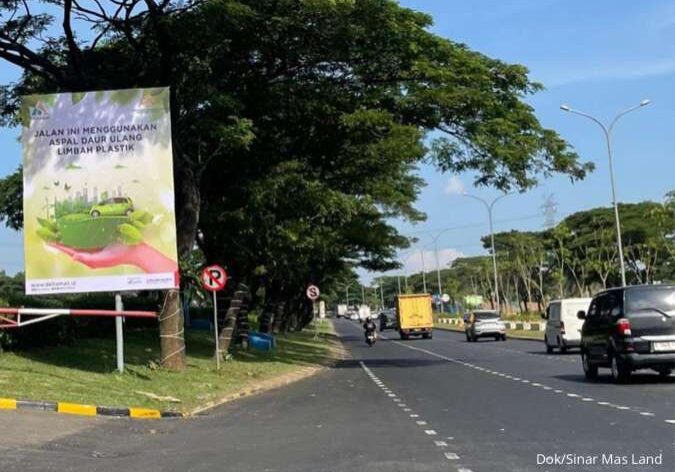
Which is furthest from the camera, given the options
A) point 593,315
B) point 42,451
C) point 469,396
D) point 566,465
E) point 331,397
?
point 593,315

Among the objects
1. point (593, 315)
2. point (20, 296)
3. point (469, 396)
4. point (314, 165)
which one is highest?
Result: point (314, 165)

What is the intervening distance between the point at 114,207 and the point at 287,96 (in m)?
6.90

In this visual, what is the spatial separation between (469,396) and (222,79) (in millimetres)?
11491

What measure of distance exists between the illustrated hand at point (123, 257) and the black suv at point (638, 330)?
9536mm

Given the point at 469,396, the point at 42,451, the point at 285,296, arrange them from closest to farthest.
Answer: the point at 42,451 → the point at 469,396 → the point at 285,296

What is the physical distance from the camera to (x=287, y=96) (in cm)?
2292

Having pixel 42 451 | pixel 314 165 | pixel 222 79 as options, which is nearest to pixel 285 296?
pixel 314 165

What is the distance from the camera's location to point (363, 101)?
23188 mm

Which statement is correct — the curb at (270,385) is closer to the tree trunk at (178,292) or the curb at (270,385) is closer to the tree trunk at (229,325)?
the tree trunk at (178,292)

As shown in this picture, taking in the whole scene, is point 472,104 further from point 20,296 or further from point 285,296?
point 285,296

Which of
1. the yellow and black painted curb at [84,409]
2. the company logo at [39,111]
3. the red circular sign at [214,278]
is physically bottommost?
the yellow and black painted curb at [84,409]

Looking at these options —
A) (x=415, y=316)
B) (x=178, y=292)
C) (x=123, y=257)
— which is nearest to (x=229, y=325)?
(x=178, y=292)

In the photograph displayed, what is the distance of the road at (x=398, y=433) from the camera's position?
8.68m

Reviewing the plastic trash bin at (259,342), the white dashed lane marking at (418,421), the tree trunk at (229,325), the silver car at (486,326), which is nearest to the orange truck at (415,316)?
the silver car at (486,326)
